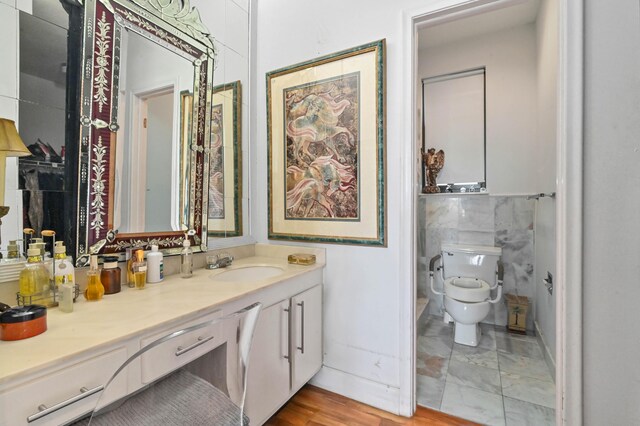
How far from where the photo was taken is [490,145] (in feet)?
9.25

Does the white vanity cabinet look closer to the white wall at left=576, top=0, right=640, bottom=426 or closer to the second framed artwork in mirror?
the second framed artwork in mirror

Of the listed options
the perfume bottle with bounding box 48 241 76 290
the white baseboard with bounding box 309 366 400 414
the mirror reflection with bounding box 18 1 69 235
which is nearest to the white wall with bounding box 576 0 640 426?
the white baseboard with bounding box 309 366 400 414

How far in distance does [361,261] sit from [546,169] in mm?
1643

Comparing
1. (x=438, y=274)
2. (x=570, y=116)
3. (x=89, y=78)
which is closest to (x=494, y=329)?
(x=438, y=274)

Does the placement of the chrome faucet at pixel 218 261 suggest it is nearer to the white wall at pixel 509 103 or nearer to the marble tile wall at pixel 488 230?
the marble tile wall at pixel 488 230

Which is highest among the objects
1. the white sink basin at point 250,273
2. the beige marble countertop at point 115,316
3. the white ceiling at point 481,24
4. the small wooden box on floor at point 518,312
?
the white ceiling at point 481,24

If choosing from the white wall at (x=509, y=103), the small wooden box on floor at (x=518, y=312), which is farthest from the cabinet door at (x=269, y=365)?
the white wall at (x=509, y=103)

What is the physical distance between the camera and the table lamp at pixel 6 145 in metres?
0.94

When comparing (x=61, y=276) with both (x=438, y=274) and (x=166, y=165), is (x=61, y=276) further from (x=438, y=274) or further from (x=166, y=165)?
(x=438, y=274)

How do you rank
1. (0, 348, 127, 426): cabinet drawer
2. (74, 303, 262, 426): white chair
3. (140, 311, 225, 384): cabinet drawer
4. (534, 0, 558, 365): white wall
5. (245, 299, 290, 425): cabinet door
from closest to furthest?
(0, 348, 127, 426): cabinet drawer → (74, 303, 262, 426): white chair → (140, 311, 225, 384): cabinet drawer → (245, 299, 290, 425): cabinet door → (534, 0, 558, 365): white wall

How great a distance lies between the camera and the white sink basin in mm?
1639

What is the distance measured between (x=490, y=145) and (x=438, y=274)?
1435 mm

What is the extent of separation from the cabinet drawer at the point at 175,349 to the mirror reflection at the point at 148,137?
2.16 feet

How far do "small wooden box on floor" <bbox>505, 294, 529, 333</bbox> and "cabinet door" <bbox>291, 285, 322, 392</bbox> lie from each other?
1985 millimetres
